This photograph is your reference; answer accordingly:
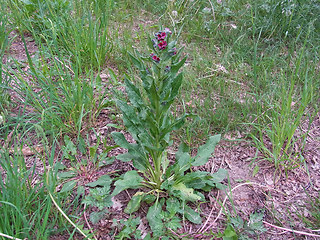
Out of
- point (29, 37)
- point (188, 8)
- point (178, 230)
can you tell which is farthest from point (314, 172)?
point (29, 37)

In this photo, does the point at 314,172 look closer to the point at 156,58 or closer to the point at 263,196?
the point at 263,196

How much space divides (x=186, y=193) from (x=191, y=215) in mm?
147

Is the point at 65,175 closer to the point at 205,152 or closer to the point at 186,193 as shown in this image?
the point at 186,193

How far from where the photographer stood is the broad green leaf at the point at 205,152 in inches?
76.9

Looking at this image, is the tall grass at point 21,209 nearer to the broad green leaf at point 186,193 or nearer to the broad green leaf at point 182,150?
the broad green leaf at point 186,193

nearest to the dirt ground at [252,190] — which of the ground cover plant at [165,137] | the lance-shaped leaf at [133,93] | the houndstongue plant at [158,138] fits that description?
the ground cover plant at [165,137]

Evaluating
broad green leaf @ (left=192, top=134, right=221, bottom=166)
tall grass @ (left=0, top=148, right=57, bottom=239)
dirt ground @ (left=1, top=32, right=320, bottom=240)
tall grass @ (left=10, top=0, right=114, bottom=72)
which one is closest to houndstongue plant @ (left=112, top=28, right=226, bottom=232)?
broad green leaf @ (left=192, top=134, right=221, bottom=166)

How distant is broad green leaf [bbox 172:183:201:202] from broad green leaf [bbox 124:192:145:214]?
8.5 inches

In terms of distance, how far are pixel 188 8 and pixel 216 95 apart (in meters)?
1.45

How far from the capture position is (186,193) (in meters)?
1.74

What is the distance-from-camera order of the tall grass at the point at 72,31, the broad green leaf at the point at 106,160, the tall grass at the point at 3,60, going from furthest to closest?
1. the tall grass at the point at 72,31
2. the tall grass at the point at 3,60
3. the broad green leaf at the point at 106,160

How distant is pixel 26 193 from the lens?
5.38ft

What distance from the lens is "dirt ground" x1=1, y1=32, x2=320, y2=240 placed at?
1.75 metres

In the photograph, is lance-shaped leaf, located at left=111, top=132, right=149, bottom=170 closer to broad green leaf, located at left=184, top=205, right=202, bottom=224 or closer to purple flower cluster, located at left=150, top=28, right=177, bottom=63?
broad green leaf, located at left=184, top=205, right=202, bottom=224
